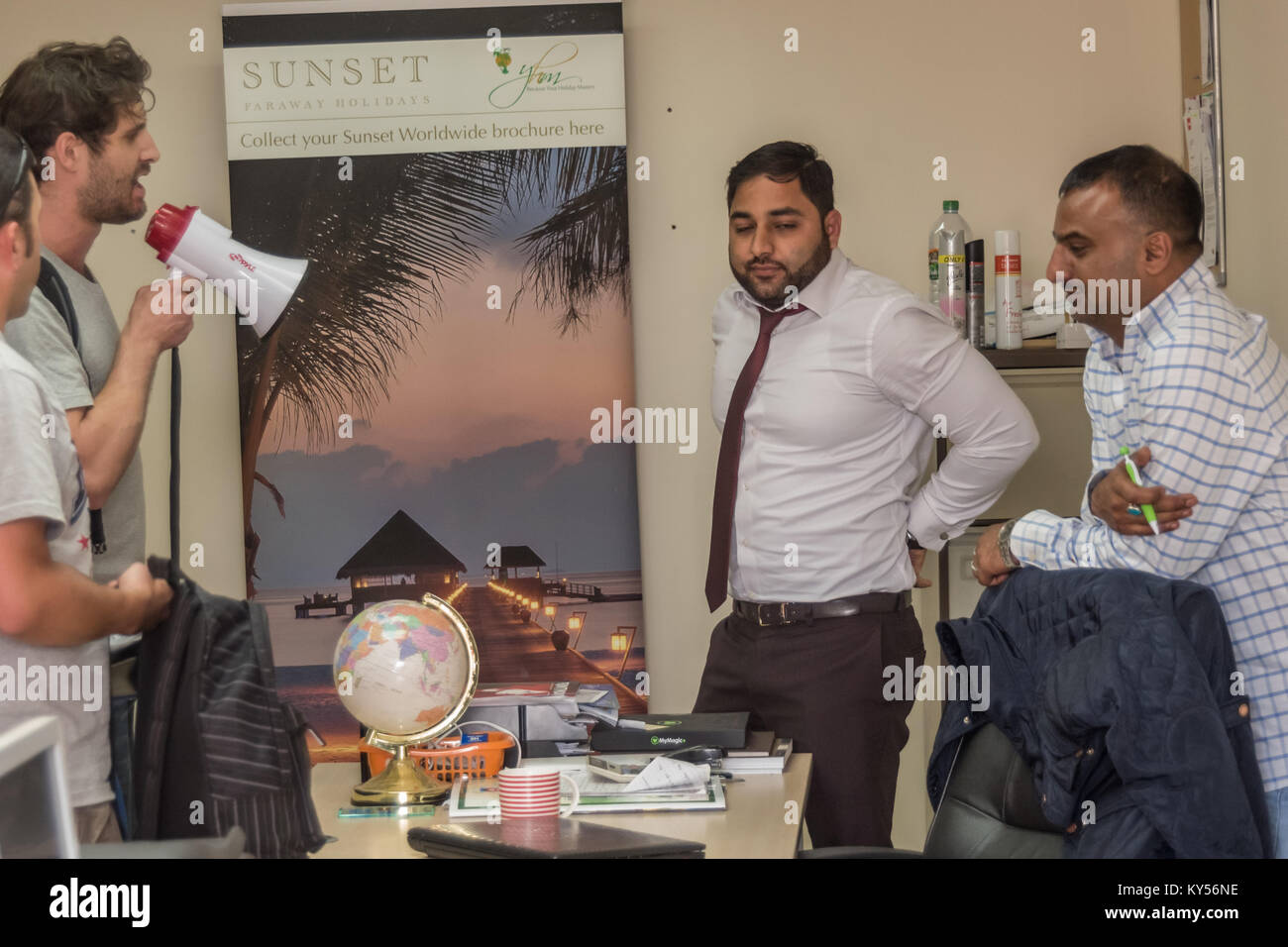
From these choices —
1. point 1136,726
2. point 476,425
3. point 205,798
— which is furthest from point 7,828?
point 476,425

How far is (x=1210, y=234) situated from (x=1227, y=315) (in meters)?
1.33

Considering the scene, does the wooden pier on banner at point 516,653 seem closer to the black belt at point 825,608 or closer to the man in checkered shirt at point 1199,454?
the black belt at point 825,608

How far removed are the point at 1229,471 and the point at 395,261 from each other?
2.28 metres

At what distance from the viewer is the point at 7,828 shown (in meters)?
0.82

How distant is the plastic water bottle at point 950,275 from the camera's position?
3.21 metres

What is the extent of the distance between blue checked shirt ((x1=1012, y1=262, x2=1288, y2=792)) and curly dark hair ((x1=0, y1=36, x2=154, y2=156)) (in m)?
1.64

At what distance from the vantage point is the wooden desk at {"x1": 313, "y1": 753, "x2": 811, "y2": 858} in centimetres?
167

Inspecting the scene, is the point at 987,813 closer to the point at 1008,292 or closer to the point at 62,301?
the point at 62,301

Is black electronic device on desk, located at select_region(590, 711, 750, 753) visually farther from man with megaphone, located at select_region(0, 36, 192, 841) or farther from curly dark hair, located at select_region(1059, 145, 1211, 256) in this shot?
curly dark hair, located at select_region(1059, 145, 1211, 256)

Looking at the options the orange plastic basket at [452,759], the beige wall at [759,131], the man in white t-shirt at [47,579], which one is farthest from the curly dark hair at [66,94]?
the beige wall at [759,131]

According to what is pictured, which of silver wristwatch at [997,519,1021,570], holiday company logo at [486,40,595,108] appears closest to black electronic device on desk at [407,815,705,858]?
silver wristwatch at [997,519,1021,570]

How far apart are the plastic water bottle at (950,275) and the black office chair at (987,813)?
1.50 m

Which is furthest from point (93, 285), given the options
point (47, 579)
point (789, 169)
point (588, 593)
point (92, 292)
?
point (588, 593)

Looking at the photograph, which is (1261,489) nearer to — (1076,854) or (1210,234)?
(1076,854)
